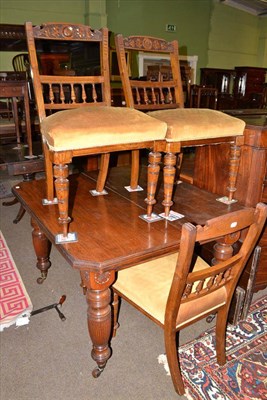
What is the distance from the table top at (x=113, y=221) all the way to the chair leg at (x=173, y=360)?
323 millimetres

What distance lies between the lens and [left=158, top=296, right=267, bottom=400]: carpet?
4.55 feet

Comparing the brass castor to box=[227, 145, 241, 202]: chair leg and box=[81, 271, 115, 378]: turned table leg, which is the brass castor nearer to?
box=[81, 271, 115, 378]: turned table leg

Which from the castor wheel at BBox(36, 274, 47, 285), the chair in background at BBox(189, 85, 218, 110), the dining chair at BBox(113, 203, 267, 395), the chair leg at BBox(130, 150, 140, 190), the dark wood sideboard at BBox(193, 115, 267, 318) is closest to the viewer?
the dining chair at BBox(113, 203, 267, 395)

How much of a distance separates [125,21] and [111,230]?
7539 millimetres

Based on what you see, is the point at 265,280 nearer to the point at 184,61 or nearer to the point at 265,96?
the point at 265,96

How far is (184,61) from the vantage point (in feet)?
28.2

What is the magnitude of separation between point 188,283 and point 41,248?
1.20 metres

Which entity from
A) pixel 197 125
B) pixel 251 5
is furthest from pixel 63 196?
pixel 251 5

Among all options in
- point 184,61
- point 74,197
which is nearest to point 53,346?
point 74,197

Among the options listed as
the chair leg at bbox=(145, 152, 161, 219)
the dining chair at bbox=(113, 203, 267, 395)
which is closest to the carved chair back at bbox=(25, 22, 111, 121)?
the chair leg at bbox=(145, 152, 161, 219)

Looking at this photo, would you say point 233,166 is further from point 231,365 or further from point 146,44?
point 231,365

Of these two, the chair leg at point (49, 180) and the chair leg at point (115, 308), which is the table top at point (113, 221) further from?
the chair leg at point (115, 308)

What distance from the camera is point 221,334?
1.46 m

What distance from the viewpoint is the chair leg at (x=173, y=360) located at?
1245 millimetres
